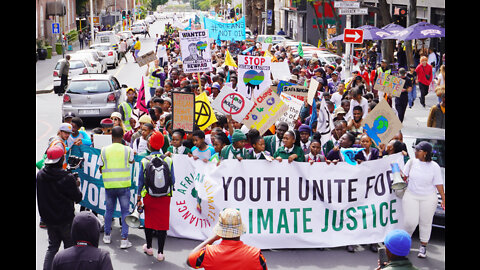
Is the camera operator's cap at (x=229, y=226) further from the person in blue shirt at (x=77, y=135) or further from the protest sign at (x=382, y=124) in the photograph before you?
the person in blue shirt at (x=77, y=135)

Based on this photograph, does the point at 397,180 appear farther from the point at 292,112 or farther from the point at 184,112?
the point at 184,112

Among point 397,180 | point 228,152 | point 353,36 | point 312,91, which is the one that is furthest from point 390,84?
point 228,152

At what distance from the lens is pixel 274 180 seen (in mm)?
8664

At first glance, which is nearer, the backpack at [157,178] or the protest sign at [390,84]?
the backpack at [157,178]

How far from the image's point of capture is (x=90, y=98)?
1805 cm

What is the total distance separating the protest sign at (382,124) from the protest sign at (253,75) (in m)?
4.35

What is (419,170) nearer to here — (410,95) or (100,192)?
(100,192)

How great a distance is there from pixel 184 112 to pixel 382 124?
9.86 ft

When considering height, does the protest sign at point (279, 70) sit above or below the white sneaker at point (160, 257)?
above

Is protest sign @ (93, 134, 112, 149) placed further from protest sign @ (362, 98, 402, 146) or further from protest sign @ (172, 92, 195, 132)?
protest sign @ (362, 98, 402, 146)

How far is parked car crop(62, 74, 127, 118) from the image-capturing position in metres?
18.0

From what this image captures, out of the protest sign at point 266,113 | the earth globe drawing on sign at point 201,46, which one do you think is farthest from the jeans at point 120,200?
the earth globe drawing on sign at point 201,46

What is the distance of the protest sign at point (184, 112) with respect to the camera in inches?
411

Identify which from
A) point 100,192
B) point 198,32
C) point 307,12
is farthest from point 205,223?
point 307,12
